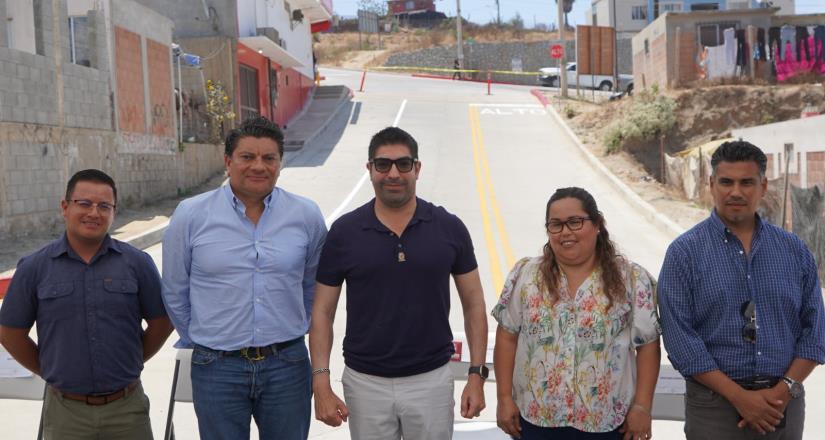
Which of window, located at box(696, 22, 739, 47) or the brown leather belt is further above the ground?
window, located at box(696, 22, 739, 47)

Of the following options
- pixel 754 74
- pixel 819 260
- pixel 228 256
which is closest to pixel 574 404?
pixel 228 256

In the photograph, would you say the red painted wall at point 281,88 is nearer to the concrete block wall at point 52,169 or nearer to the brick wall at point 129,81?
the brick wall at point 129,81

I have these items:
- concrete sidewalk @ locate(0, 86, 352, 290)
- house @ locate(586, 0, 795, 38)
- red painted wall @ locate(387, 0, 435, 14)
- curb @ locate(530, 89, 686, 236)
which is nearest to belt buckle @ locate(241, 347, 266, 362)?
concrete sidewalk @ locate(0, 86, 352, 290)

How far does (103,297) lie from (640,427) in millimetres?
2503

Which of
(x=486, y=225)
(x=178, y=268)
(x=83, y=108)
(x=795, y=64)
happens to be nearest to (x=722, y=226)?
(x=178, y=268)

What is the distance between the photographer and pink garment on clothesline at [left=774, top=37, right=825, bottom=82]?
98.1 feet

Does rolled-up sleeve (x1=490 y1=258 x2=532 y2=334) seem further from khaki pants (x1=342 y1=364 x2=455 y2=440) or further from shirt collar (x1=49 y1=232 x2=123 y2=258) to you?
shirt collar (x1=49 y1=232 x2=123 y2=258)

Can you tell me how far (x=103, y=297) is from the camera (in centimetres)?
402

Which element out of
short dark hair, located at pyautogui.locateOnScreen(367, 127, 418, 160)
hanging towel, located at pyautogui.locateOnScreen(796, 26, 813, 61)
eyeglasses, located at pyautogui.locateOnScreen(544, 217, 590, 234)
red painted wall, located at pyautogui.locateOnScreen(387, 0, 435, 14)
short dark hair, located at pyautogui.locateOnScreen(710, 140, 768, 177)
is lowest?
eyeglasses, located at pyautogui.locateOnScreen(544, 217, 590, 234)

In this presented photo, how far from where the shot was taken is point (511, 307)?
389 cm

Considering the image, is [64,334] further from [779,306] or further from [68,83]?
[68,83]

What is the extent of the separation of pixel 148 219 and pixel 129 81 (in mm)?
3949

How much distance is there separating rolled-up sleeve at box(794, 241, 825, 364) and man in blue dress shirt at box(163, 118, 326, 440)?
2.29 meters

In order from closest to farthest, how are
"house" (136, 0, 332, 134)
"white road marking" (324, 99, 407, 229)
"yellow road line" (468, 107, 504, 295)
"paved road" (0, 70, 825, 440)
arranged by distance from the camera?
"paved road" (0, 70, 825, 440) → "yellow road line" (468, 107, 504, 295) → "white road marking" (324, 99, 407, 229) → "house" (136, 0, 332, 134)
